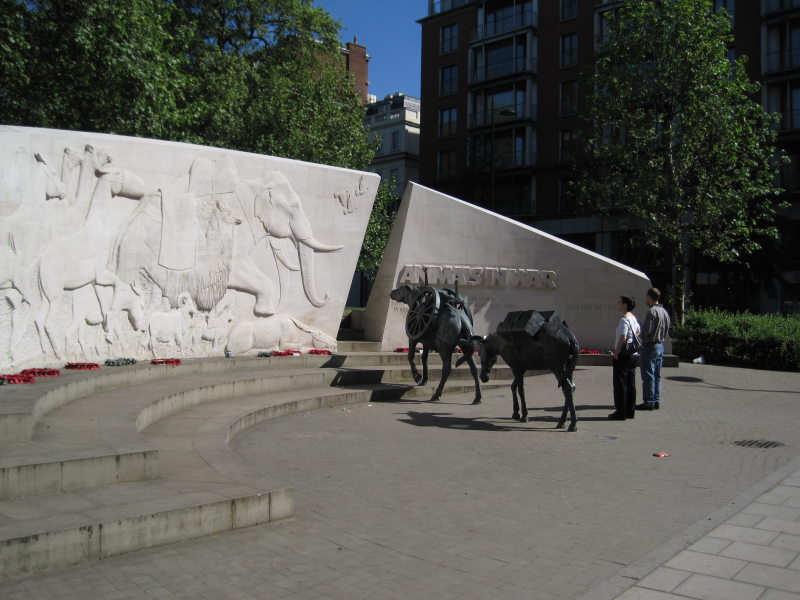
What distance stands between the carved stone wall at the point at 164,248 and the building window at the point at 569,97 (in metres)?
32.1

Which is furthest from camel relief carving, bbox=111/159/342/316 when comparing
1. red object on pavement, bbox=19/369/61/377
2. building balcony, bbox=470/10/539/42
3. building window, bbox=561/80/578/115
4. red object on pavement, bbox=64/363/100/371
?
building balcony, bbox=470/10/539/42

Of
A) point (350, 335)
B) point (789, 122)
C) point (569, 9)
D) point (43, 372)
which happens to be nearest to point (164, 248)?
point (43, 372)

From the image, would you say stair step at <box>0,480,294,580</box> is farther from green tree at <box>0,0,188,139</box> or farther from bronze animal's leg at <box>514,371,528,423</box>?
green tree at <box>0,0,188,139</box>

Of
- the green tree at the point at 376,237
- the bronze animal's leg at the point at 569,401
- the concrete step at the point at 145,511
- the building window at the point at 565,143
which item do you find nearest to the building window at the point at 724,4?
the building window at the point at 565,143

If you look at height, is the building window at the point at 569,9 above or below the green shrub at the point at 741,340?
above

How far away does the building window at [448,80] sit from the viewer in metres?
51.1

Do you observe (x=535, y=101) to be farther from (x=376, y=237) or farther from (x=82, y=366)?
(x=82, y=366)

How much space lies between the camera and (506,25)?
48719 mm

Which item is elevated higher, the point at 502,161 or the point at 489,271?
the point at 502,161

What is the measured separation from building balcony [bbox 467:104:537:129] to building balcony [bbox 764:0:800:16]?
14428mm

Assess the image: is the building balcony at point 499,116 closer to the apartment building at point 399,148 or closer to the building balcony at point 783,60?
the apartment building at point 399,148

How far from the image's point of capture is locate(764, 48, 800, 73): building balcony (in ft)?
120

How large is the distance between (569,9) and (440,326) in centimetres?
3962

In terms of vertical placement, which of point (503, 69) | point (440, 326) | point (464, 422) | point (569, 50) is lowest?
point (464, 422)
